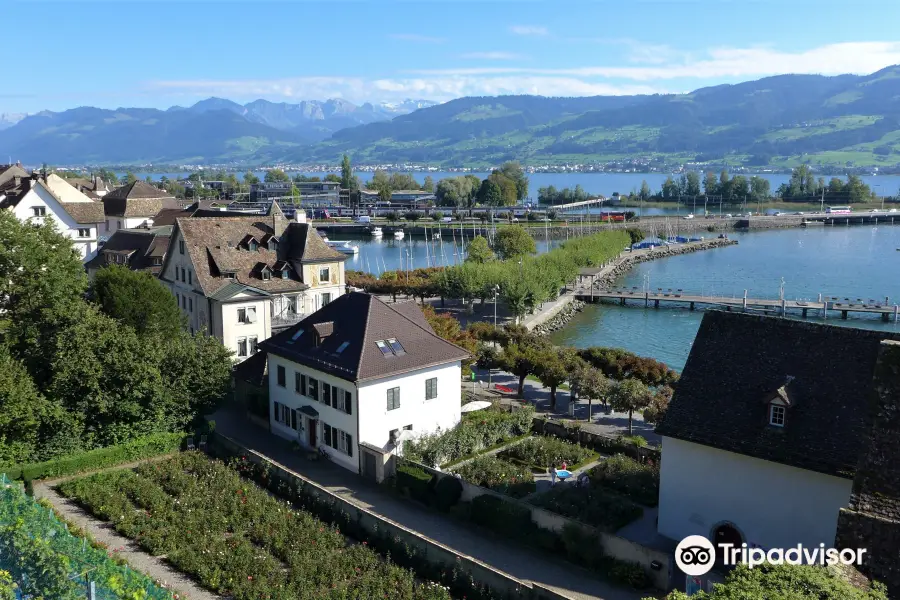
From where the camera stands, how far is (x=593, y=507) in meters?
23.5

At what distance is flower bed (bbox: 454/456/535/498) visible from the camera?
25.9m

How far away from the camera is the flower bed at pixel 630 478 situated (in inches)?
985

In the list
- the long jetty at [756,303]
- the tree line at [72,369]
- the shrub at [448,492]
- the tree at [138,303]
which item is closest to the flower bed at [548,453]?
the shrub at [448,492]

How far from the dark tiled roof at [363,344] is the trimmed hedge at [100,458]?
5.41m

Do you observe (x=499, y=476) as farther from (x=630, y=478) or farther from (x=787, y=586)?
(x=787, y=586)

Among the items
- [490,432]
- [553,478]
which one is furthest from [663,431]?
[490,432]

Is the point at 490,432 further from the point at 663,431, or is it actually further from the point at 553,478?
the point at 663,431

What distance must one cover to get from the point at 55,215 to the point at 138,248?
1340 cm

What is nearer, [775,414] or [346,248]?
[775,414]

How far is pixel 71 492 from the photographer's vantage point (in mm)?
25797

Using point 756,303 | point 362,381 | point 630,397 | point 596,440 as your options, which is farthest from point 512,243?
point 362,381

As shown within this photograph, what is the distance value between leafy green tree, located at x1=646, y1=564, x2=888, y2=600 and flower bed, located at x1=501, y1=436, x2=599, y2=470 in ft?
47.8

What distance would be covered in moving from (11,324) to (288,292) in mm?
13818

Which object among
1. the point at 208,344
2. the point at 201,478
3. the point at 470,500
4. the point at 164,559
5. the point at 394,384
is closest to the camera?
the point at 164,559
